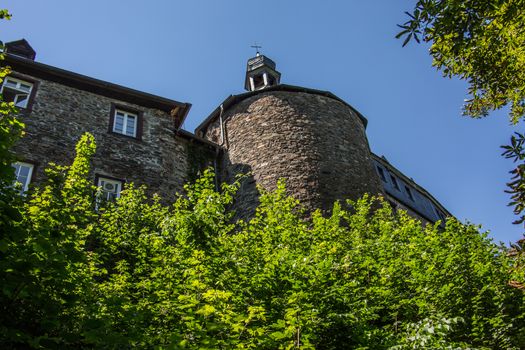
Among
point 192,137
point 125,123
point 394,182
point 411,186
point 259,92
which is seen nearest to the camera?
point 125,123

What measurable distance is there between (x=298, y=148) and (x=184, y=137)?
389 cm

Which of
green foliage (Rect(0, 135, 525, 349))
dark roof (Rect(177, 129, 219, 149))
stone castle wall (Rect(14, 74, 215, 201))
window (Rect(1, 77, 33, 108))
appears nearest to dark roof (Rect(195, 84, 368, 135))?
dark roof (Rect(177, 129, 219, 149))

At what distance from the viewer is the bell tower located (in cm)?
2364

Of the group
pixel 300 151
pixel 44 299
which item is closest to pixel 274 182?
pixel 300 151

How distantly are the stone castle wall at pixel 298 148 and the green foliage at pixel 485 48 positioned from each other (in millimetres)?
6438

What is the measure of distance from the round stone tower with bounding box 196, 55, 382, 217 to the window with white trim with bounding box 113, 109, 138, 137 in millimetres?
3361

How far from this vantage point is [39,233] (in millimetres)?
5758

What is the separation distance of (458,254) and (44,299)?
27.9ft

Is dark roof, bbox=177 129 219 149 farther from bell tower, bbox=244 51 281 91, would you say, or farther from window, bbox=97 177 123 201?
bell tower, bbox=244 51 281 91

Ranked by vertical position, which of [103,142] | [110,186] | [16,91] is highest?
[16,91]

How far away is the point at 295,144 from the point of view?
52.7 feet

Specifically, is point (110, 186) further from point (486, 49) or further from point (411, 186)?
point (411, 186)

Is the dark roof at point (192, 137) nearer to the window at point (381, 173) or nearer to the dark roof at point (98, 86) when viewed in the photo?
the dark roof at point (98, 86)

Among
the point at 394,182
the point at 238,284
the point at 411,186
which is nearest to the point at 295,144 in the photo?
the point at 238,284
